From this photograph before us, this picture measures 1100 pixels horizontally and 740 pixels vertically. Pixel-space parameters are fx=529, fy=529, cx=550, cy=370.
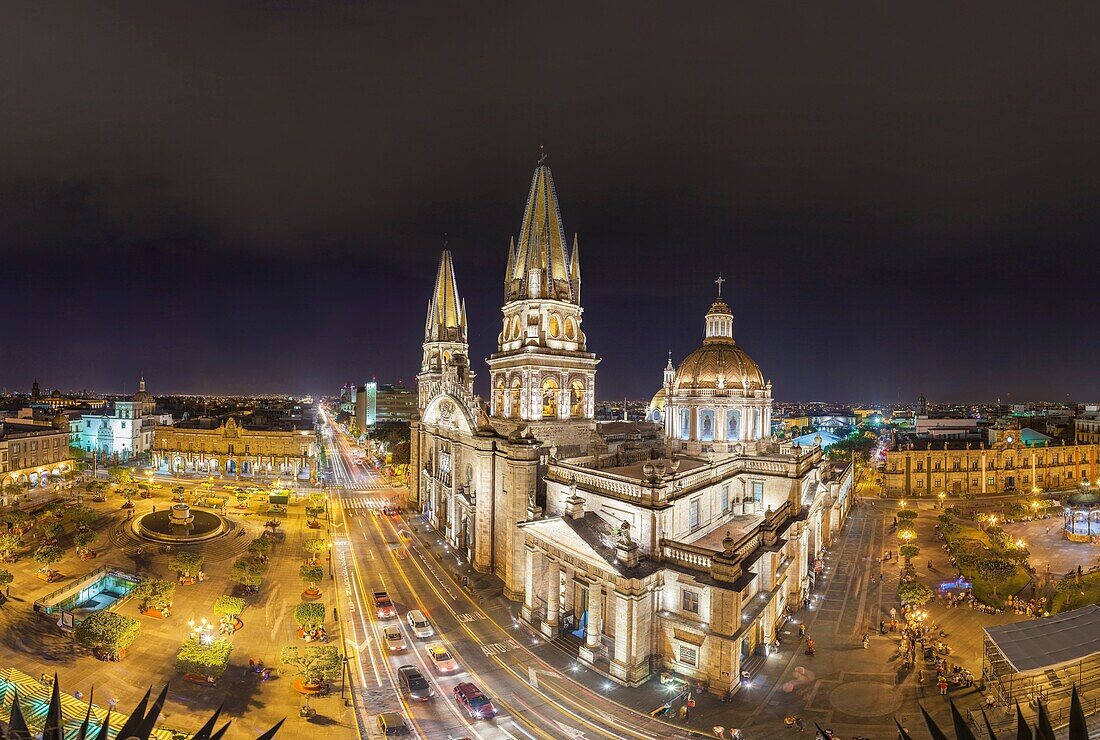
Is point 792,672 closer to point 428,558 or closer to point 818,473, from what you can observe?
point 818,473

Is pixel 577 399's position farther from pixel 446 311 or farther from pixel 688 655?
pixel 446 311

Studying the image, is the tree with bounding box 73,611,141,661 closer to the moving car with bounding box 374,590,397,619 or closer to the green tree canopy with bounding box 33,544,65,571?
the moving car with bounding box 374,590,397,619

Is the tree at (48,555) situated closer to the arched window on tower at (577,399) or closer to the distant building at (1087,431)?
the arched window on tower at (577,399)

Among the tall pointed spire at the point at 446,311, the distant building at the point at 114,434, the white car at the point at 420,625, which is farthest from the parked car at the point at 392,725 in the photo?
the distant building at the point at 114,434

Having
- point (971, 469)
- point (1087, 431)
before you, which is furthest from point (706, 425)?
point (1087, 431)

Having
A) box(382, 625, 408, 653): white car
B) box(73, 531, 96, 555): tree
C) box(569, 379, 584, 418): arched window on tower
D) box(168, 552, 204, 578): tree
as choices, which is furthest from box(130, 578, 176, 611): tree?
box(569, 379, 584, 418): arched window on tower

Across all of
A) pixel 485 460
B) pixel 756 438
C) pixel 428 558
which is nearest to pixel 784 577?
pixel 756 438
